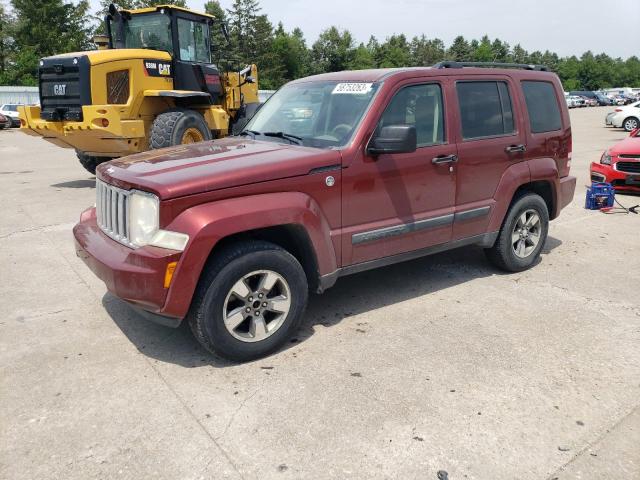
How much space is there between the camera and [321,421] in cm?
298

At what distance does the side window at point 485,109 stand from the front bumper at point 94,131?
249 inches

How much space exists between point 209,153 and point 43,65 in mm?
7786

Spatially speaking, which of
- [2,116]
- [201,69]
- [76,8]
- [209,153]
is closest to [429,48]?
[76,8]

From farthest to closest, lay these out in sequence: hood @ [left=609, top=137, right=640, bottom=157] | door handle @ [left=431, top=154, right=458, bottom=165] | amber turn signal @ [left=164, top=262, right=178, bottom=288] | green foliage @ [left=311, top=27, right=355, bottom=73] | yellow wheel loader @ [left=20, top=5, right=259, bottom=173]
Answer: green foliage @ [left=311, top=27, right=355, bottom=73] → yellow wheel loader @ [left=20, top=5, right=259, bottom=173] → hood @ [left=609, top=137, right=640, bottom=157] → door handle @ [left=431, top=154, right=458, bottom=165] → amber turn signal @ [left=164, top=262, right=178, bottom=288]

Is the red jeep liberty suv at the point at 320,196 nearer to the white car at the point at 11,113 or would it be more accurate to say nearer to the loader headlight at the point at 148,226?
the loader headlight at the point at 148,226

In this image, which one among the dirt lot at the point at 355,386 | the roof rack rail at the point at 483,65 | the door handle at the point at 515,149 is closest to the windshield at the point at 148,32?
the dirt lot at the point at 355,386

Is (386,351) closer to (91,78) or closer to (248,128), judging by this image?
(248,128)

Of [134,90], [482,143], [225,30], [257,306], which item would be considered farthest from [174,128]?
[257,306]

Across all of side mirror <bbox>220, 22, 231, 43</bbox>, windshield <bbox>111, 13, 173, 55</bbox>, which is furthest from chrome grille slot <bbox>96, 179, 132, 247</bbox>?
windshield <bbox>111, 13, 173, 55</bbox>

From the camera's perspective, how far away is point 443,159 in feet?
14.6

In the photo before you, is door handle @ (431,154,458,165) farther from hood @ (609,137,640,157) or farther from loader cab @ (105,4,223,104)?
loader cab @ (105,4,223,104)

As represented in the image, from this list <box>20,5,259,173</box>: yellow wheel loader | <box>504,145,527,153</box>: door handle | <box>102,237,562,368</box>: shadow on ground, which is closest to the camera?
<box>102,237,562,368</box>: shadow on ground

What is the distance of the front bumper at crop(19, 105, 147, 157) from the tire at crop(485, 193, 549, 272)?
653 centimetres

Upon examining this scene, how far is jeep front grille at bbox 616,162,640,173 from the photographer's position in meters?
8.94
